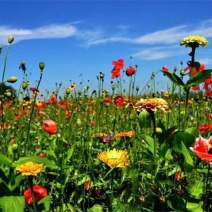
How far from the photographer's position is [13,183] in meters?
1.70

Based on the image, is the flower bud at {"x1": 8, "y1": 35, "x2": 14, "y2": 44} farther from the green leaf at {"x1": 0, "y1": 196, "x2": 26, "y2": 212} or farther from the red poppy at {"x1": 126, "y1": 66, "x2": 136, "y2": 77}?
the red poppy at {"x1": 126, "y1": 66, "x2": 136, "y2": 77}

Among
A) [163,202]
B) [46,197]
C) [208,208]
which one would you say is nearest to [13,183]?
[46,197]

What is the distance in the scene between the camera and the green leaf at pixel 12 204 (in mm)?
1584

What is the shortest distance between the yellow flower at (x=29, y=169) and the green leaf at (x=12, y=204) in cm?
11

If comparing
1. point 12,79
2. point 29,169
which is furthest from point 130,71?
point 29,169

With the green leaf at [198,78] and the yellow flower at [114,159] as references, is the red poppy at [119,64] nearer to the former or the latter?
the green leaf at [198,78]

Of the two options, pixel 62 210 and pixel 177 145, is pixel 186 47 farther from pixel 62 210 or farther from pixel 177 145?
pixel 62 210

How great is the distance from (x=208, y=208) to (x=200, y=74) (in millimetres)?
614

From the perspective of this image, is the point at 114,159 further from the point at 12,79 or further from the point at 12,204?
the point at 12,79

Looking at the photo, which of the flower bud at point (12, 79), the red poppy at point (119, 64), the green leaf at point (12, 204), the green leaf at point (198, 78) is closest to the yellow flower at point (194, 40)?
the green leaf at point (198, 78)

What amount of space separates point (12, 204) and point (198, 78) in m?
0.94

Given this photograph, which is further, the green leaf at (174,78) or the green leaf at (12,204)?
the green leaf at (174,78)

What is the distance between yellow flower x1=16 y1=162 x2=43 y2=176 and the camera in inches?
62.4

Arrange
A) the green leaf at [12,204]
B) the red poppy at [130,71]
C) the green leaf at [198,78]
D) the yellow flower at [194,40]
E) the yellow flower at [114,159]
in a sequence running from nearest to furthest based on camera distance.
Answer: the green leaf at [12,204] < the yellow flower at [114,159] < the green leaf at [198,78] < the yellow flower at [194,40] < the red poppy at [130,71]
